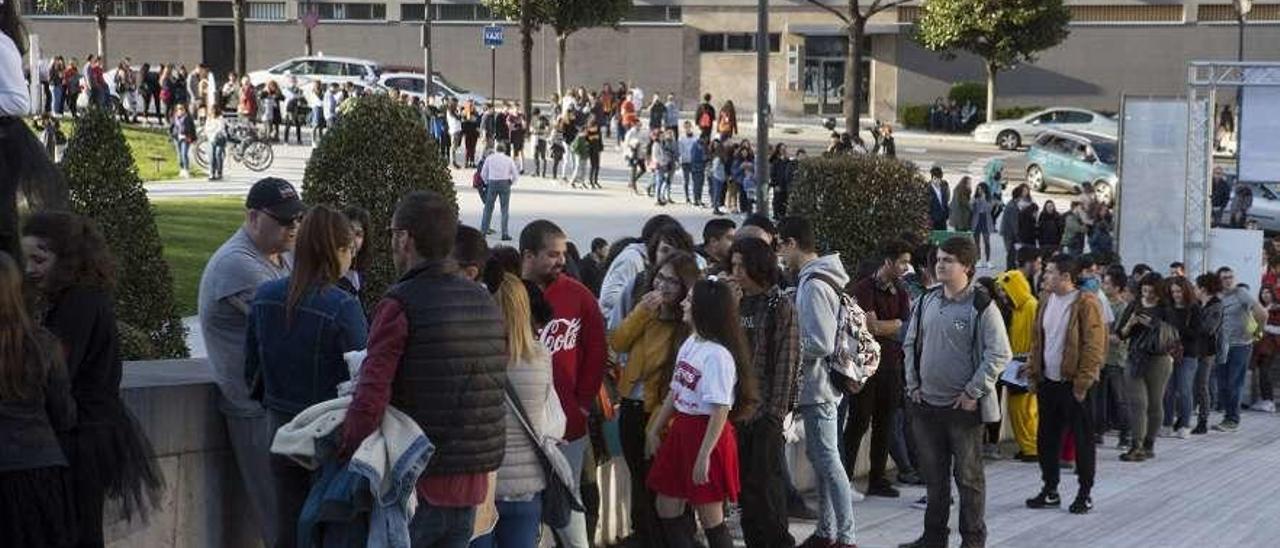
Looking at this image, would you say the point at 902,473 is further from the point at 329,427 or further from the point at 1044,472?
the point at 329,427

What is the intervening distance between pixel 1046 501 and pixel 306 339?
7119 millimetres

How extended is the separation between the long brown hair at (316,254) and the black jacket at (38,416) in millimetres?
878

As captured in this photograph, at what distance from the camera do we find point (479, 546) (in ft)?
24.1

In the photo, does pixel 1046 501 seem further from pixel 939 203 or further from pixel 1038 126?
pixel 1038 126

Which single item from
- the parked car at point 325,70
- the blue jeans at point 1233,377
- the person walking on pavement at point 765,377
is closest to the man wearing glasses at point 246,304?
the person walking on pavement at point 765,377

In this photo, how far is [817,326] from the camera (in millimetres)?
10531

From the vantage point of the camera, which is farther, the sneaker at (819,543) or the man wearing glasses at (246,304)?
the sneaker at (819,543)

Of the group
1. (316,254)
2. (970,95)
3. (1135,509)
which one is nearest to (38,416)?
(316,254)

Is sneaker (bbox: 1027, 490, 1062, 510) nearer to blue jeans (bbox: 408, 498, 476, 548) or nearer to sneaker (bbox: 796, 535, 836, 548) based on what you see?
sneaker (bbox: 796, 535, 836, 548)

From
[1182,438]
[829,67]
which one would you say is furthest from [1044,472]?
[829,67]

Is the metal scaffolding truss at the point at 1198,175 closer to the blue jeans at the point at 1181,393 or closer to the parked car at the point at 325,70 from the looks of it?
the blue jeans at the point at 1181,393

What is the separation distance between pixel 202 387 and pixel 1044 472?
6695mm

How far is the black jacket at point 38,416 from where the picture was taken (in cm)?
614

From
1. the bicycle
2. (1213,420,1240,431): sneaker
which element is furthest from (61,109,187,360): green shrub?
the bicycle
